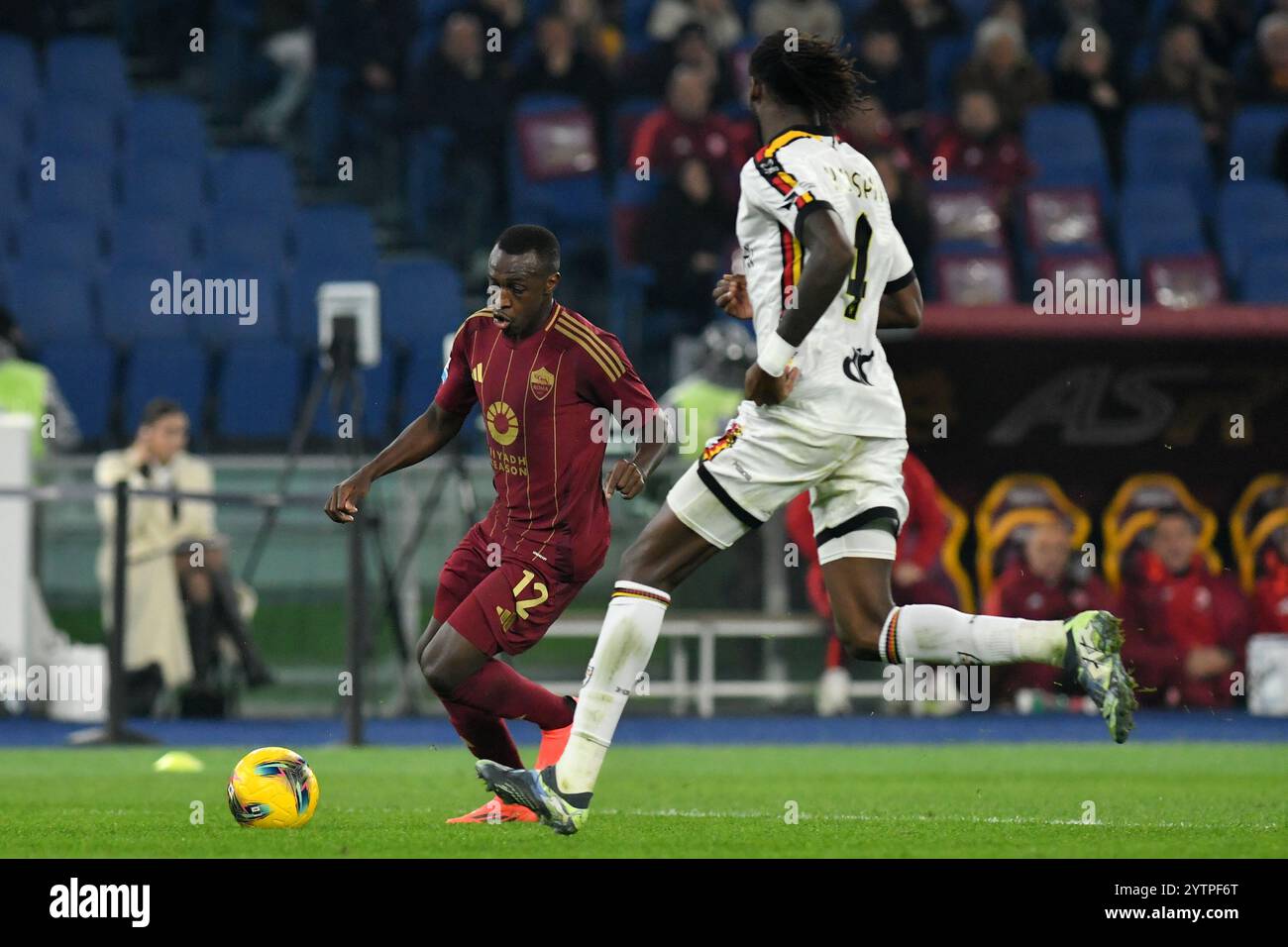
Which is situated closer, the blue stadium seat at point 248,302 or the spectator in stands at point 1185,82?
the blue stadium seat at point 248,302

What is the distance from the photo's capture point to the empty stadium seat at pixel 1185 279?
17281 millimetres

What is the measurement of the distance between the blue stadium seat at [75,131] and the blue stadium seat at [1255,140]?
31.9 ft

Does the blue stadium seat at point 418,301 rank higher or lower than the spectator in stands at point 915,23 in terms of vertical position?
lower

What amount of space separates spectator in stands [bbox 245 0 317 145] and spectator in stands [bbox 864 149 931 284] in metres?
5.34

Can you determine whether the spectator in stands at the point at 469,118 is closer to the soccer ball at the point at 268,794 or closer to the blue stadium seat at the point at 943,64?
the blue stadium seat at the point at 943,64

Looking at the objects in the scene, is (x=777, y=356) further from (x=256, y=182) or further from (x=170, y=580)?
(x=256, y=182)

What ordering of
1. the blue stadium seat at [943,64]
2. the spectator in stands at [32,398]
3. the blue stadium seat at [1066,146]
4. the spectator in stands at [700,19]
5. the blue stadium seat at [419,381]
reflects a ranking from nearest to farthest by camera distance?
the spectator in stands at [32,398], the blue stadium seat at [419,381], the blue stadium seat at [1066,146], the spectator in stands at [700,19], the blue stadium seat at [943,64]

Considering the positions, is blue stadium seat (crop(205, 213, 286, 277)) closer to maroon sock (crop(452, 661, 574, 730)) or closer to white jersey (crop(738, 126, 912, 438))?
maroon sock (crop(452, 661, 574, 730))

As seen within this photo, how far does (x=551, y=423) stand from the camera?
24.5ft

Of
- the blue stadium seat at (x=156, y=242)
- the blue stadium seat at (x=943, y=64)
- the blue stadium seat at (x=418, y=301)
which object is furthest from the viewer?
the blue stadium seat at (x=943, y=64)

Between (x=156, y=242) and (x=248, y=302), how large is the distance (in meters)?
1.11

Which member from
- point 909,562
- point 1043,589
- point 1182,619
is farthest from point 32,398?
point 1182,619

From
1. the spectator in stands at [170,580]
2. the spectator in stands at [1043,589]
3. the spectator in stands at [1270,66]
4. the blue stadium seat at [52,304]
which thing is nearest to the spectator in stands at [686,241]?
the spectator in stands at [1043,589]
